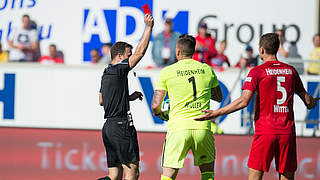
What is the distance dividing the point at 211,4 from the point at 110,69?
21.2 feet

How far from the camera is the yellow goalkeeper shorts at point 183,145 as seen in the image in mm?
6926

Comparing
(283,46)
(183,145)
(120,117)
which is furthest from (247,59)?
(183,145)

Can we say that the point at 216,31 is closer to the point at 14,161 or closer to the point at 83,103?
the point at 83,103

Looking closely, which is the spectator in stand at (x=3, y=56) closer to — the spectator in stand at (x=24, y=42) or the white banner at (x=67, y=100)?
the spectator in stand at (x=24, y=42)

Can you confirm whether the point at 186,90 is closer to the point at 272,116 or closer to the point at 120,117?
the point at 272,116

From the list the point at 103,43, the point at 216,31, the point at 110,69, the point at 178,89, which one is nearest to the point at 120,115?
the point at 110,69

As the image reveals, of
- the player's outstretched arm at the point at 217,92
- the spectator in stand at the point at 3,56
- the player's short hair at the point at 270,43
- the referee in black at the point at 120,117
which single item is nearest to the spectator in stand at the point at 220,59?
the spectator in stand at the point at 3,56

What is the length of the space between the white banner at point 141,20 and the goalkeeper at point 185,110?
19.8 ft

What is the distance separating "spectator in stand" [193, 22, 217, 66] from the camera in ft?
41.5

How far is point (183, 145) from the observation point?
6.93 meters

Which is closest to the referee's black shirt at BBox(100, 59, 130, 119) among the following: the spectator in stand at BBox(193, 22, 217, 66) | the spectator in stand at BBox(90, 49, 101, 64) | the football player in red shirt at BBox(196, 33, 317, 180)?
the football player in red shirt at BBox(196, 33, 317, 180)

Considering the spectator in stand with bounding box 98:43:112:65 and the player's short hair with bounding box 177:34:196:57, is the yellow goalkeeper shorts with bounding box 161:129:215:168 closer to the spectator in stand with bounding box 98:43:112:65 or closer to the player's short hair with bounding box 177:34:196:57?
the player's short hair with bounding box 177:34:196:57

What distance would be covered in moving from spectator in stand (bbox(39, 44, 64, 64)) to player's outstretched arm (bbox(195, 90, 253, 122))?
7.06 metres

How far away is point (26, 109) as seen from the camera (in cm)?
1148
